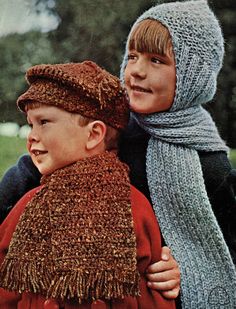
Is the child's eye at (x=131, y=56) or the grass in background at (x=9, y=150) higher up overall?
the child's eye at (x=131, y=56)

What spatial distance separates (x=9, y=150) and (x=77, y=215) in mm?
398

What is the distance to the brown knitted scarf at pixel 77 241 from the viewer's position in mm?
958

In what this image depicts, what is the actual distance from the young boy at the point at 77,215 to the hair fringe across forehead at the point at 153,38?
0.28ft

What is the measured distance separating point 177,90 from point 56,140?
0.23 metres

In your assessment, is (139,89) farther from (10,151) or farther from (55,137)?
(10,151)

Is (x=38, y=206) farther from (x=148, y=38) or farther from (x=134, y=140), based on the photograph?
(x=148, y=38)

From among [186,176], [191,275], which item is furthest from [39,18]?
[191,275]

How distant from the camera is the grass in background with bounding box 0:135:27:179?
130 cm

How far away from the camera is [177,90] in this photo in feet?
3.61

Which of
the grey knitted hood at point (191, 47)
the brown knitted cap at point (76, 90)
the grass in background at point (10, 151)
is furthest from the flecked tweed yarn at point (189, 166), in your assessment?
the grass in background at point (10, 151)

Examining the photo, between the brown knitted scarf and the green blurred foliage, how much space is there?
0.33m

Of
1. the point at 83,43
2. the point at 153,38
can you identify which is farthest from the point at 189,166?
the point at 83,43

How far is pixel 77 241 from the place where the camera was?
97cm

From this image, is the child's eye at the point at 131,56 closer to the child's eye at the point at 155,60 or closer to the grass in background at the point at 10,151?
the child's eye at the point at 155,60
